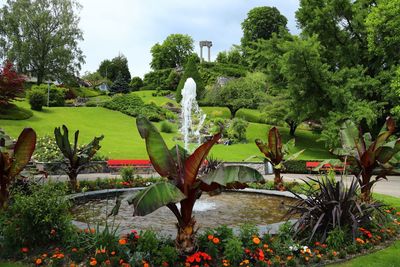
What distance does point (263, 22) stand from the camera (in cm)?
6744

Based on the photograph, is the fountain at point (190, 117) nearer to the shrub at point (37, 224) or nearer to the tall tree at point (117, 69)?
the shrub at point (37, 224)

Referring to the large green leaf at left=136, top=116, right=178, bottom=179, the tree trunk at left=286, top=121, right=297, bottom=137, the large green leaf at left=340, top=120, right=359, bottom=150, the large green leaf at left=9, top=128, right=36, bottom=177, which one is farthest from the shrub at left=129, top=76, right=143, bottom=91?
the large green leaf at left=136, top=116, right=178, bottom=179

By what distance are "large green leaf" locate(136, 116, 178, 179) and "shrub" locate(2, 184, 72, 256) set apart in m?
1.85

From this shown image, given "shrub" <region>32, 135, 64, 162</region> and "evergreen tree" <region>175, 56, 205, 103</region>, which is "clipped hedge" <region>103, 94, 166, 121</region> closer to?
"evergreen tree" <region>175, 56, 205, 103</region>

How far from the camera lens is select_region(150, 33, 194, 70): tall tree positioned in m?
81.9

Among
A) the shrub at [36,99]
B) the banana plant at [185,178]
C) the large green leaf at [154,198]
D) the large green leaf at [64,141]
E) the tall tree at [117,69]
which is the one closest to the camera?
the large green leaf at [154,198]

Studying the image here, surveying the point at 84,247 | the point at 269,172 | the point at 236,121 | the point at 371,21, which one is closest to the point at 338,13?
the point at 371,21

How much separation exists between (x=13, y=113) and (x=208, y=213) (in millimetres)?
26280

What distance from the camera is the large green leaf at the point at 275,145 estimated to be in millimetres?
13445

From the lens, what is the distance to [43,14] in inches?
1961

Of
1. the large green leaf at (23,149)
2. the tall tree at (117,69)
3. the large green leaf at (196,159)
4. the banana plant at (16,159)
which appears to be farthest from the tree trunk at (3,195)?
the tall tree at (117,69)

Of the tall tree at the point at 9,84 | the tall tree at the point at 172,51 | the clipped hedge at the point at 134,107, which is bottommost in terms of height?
the clipped hedge at the point at 134,107

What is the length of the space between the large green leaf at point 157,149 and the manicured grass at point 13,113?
1098 inches

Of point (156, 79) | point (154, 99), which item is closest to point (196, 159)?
point (154, 99)
